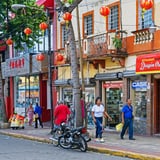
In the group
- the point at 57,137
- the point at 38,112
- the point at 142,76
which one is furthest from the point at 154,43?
the point at 38,112

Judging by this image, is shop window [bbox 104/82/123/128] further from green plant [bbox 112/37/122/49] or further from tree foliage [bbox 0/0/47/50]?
tree foliage [bbox 0/0/47/50]

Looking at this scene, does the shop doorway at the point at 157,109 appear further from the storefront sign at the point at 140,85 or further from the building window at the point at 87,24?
the building window at the point at 87,24

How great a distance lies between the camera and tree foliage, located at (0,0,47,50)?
25283mm

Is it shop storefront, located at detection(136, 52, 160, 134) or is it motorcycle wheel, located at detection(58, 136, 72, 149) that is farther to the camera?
shop storefront, located at detection(136, 52, 160, 134)

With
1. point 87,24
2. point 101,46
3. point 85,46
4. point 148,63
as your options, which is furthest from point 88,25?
point 148,63

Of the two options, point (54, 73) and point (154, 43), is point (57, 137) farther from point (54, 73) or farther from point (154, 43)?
point (54, 73)

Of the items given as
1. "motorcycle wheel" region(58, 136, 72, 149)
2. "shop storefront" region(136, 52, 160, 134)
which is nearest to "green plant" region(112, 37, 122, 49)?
"shop storefront" region(136, 52, 160, 134)

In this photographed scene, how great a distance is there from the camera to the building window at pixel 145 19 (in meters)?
19.8

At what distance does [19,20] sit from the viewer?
84.4 feet

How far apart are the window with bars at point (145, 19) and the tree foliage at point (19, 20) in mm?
6770

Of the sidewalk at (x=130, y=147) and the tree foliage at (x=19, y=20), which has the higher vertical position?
the tree foliage at (x=19, y=20)

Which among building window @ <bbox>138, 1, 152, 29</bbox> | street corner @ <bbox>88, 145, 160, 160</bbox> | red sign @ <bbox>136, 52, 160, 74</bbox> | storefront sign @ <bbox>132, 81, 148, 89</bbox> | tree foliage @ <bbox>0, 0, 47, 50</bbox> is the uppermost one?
tree foliage @ <bbox>0, 0, 47, 50</bbox>

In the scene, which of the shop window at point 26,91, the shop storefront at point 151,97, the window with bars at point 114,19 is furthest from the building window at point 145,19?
the shop window at point 26,91

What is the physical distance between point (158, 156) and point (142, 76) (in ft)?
25.2
